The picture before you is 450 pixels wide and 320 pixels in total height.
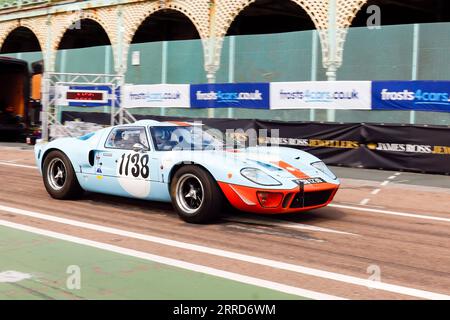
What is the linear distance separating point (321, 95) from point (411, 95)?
270 centimetres

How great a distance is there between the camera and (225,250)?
5.55m

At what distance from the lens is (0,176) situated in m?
11.2

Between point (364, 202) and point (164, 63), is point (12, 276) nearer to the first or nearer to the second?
point (364, 202)

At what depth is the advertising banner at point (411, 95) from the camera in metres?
13.4

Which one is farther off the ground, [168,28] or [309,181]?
[168,28]

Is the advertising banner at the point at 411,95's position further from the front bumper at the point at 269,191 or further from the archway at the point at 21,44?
the archway at the point at 21,44

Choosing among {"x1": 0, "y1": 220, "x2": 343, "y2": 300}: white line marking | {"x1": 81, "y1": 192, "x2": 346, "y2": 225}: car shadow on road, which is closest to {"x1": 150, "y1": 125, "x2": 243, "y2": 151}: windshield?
{"x1": 81, "y1": 192, "x2": 346, "y2": 225}: car shadow on road

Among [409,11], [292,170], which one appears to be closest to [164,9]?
[409,11]

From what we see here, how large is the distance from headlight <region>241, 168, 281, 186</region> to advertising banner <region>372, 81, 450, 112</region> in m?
8.52

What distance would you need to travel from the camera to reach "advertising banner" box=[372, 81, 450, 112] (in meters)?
13.4

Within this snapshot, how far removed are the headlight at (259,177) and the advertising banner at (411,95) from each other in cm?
852

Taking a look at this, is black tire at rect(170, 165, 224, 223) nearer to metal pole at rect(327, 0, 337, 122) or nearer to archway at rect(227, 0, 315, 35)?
metal pole at rect(327, 0, 337, 122)

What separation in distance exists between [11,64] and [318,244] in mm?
18433

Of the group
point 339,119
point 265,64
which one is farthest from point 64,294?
point 265,64
